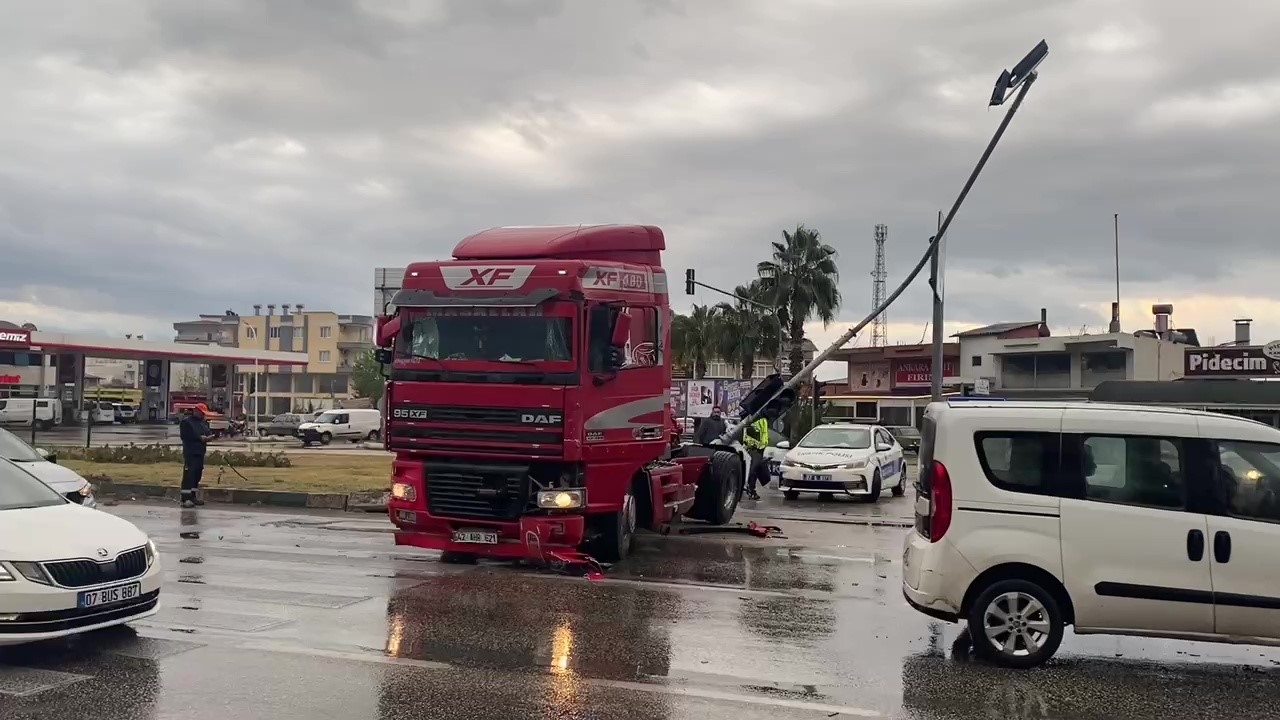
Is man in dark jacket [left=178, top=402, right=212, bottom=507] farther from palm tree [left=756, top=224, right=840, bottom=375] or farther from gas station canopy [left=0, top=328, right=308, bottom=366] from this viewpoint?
gas station canopy [left=0, top=328, right=308, bottom=366]

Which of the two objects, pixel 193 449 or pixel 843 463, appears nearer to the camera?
pixel 193 449

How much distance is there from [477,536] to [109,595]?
13.0 feet

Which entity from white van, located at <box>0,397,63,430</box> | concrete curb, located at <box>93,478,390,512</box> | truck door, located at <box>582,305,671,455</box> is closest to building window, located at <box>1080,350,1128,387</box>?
concrete curb, located at <box>93,478,390,512</box>

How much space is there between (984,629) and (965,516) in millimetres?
758

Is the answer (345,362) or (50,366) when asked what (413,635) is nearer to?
(50,366)

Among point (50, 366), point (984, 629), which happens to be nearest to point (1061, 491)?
point (984, 629)

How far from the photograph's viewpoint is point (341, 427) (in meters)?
49.8

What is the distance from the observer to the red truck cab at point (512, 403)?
1006cm

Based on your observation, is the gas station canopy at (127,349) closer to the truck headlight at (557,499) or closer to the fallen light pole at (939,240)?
the fallen light pole at (939,240)

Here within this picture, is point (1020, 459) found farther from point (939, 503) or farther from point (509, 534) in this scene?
point (509, 534)

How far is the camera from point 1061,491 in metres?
6.95

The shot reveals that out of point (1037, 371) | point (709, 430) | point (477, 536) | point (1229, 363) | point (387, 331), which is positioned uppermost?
point (1229, 363)

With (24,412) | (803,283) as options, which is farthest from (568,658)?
(24,412)

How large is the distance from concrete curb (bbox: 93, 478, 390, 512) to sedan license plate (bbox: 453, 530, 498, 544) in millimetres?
7272
